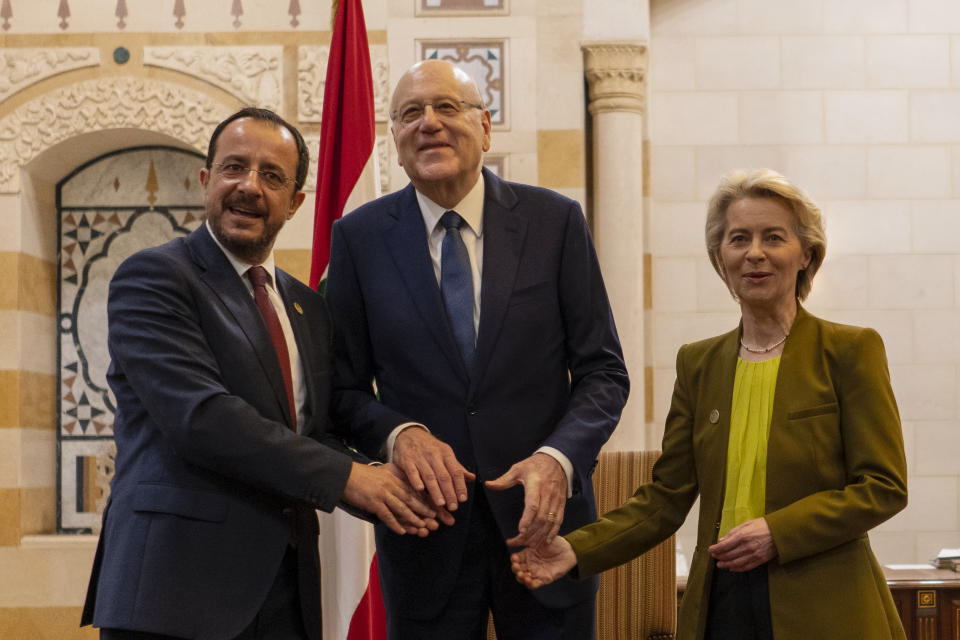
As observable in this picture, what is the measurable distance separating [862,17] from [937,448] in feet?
7.44

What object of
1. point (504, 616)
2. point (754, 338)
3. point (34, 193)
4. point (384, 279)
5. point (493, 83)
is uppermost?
point (493, 83)

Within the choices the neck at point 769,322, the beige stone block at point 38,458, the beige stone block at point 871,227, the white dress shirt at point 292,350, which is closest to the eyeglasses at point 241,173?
the white dress shirt at point 292,350

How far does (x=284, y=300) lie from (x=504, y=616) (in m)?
0.83

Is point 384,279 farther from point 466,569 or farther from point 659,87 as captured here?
point 659,87

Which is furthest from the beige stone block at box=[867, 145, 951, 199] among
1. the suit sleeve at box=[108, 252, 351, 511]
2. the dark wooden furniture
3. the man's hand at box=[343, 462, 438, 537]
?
the suit sleeve at box=[108, 252, 351, 511]

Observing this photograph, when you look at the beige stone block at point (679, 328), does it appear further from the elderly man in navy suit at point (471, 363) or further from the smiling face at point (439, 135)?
the smiling face at point (439, 135)

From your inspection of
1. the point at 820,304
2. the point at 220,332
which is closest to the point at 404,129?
the point at 220,332

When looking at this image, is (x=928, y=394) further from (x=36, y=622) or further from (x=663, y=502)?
(x=36, y=622)

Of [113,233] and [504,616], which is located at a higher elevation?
[113,233]

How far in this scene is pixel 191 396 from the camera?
5.99 feet

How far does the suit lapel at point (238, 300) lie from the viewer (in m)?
1.99

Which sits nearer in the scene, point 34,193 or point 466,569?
point 466,569

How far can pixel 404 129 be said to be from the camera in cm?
218

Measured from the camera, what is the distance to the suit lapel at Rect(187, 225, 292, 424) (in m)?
1.99
